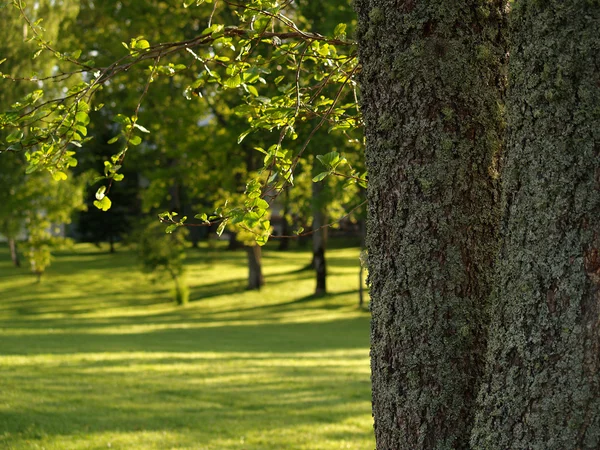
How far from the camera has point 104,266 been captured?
1511 inches

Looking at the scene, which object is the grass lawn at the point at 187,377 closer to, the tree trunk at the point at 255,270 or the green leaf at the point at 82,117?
the tree trunk at the point at 255,270

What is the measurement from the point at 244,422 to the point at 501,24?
6.25m

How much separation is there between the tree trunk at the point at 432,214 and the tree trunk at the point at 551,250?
24 centimetres

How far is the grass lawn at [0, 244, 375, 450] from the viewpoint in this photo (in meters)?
7.55

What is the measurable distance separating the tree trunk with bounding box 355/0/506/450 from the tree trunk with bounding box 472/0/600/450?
239mm

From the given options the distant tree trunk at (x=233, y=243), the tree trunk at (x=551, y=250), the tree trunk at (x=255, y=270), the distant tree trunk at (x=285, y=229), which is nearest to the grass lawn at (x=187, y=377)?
the tree trunk at (x=255, y=270)

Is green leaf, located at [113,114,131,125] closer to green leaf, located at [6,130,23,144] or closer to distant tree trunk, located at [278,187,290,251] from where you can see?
green leaf, located at [6,130,23,144]

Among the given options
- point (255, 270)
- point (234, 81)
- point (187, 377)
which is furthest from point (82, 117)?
point (255, 270)

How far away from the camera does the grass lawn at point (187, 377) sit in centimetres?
755

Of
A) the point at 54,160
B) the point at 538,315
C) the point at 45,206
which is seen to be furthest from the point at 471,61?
the point at 45,206

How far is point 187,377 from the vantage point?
11.1 metres

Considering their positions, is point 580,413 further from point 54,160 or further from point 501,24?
point 54,160

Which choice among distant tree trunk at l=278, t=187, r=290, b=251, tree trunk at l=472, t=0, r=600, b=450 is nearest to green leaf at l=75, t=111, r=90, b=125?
tree trunk at l=472, t=0, r=600, b=450

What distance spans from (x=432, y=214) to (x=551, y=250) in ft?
1.70
